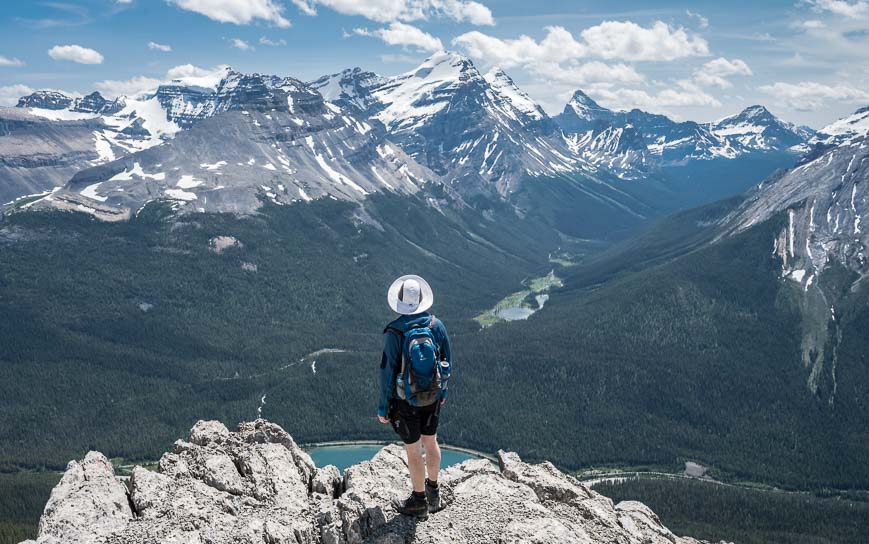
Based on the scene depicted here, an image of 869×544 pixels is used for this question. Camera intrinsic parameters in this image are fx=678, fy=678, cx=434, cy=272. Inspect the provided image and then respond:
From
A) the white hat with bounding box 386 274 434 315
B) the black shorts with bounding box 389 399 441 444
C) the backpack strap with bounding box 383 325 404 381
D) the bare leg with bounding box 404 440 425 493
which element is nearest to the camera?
the backpack strap with bounding box 383 325 404 381

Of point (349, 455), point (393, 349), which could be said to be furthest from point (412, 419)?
point (349, 455)

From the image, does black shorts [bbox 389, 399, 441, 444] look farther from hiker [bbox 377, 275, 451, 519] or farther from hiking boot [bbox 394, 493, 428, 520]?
hiking boot [bbox 394, 493, 428, 520]

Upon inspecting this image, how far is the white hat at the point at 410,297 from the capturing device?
869 inches

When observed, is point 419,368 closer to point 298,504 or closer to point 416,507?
point 416,507

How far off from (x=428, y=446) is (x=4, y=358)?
7919 inches

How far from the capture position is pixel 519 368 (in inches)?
7648

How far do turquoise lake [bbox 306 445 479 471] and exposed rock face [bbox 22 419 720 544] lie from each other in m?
112

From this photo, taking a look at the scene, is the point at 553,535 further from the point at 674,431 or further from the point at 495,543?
the point at 674,431

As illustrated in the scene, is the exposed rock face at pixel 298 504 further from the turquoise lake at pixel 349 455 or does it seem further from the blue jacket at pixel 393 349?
the turquoise lake at pixel 349 455

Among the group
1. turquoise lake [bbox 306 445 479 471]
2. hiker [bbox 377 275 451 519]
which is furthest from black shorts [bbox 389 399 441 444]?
turquoise lake [bbox 306 445 479 471]

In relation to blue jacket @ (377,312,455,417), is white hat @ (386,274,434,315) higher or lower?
higher

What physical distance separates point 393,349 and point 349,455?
131m

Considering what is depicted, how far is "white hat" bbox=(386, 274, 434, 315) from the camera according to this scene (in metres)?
22.1

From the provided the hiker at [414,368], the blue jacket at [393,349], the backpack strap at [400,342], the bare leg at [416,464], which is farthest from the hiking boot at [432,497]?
the backpack strap at [400,342]
